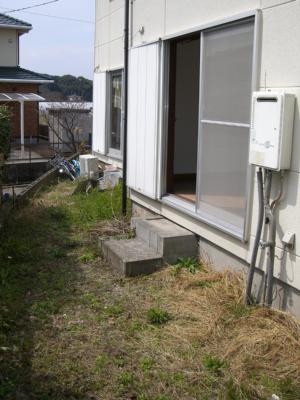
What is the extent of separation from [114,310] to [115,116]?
655cm

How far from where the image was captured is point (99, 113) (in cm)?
1164

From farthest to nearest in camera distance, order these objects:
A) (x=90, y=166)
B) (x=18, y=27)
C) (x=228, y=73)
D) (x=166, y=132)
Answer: (x=18, y=27)
(x=90, y=166)
(x=166, y=132)
(x=228, y=73)

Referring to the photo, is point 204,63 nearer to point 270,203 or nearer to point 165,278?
point 270,203

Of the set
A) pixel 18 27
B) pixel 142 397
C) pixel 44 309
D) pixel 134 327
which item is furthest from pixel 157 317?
pixel 18 27

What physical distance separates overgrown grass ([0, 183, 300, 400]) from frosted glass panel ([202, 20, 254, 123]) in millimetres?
1668

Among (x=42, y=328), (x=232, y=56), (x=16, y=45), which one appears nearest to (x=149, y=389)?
(x=42, y=328)

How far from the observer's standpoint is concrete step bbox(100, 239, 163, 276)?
5.88 m

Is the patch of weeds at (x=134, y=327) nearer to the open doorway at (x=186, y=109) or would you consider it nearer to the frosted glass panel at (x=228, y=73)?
the frosted glass panel at (x=228, y=73)

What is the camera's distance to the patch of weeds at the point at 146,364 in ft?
13.0

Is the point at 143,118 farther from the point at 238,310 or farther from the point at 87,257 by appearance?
the point at 238,310

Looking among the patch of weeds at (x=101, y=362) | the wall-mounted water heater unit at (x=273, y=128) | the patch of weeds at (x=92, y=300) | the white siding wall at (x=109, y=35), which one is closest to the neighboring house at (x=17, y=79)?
the white siding wall at (x=109, y=35)

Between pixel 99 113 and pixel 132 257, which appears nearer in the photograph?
pixel 132 257

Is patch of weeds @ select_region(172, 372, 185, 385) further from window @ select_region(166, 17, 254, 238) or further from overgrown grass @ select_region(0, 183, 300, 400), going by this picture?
window @ select_region(166, 17, 254, 238)

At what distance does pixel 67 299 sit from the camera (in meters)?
5.28
